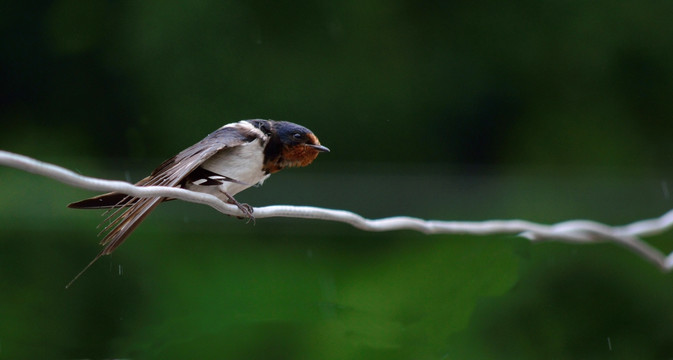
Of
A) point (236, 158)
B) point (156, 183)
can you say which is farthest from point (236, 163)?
point (156, 183)

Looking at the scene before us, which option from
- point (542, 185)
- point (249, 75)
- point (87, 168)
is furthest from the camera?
point (542, 185)

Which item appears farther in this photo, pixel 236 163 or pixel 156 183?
pixel 236 163

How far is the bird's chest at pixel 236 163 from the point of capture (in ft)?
4.41

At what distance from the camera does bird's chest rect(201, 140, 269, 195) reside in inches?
52.9

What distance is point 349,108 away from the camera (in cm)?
326

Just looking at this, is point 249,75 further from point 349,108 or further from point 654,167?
point 654,167

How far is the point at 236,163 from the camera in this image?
136 centimetres

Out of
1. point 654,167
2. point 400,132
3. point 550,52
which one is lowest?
point 654,167

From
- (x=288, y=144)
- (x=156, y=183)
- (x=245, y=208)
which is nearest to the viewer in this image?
(x=156, y=183)

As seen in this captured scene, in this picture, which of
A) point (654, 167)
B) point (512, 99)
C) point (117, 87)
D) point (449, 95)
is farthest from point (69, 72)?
point (654, 167)

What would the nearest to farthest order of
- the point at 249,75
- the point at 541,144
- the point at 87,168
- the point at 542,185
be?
1. the point at 87,168
2. the point at 249,75
3. the point at 542,185
4. the point at 541,144

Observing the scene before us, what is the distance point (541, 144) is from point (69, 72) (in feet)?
6.79

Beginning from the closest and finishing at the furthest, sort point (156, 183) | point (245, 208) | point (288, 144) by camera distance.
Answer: point (156, 183) < point (245, 208) < point (288, 144)

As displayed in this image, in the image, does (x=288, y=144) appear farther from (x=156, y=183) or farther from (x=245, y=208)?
(x=156, y=183)
